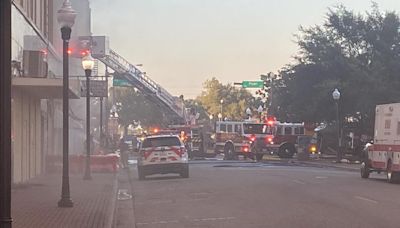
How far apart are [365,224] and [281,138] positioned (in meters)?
39.4

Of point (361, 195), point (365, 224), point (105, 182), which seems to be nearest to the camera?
point (365, 224)

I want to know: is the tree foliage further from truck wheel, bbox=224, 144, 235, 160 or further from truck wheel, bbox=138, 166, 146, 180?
truck wheel, bbox=138, 166, 146, 180

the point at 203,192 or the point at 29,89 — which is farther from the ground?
the point at 29,89

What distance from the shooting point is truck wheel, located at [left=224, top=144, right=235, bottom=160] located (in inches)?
2145

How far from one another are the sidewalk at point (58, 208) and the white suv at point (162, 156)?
4.77 meters

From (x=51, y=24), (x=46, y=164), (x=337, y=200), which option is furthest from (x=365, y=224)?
(x=51, y=24)

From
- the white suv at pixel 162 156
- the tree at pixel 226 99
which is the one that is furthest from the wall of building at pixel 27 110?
the tree at pixel 226 99

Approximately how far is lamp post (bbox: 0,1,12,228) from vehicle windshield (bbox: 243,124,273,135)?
45.6 m

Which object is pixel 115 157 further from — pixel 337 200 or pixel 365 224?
pixel 365 224

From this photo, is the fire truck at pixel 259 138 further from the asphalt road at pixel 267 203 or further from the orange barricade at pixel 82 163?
the asphalt road at pixel 267 203

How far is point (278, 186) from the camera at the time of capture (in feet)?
83.0

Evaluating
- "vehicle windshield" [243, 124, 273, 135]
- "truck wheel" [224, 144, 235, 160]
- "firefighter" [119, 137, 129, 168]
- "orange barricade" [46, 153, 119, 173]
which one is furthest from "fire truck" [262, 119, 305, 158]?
"orange barricade" [46, 153, 119, 173]

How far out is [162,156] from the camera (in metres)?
30.9

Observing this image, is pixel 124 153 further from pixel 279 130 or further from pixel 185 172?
pixel 279 130
